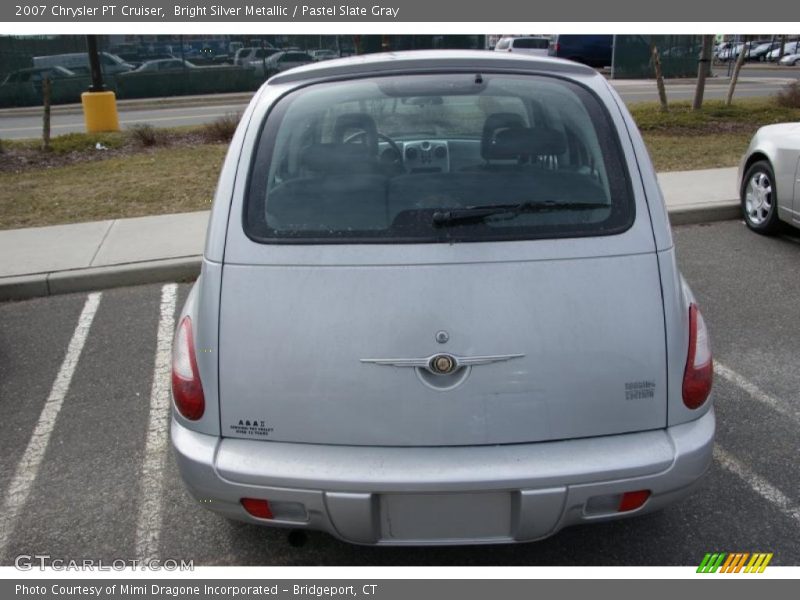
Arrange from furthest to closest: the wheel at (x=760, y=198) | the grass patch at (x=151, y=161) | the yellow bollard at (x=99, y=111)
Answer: the yellow bollard at (x=99, y=111) < the grass patch at (x=151, y=161) < the wheel at (x=760, y=198)

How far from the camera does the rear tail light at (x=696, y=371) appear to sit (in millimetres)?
2410

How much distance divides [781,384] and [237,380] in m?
3.13

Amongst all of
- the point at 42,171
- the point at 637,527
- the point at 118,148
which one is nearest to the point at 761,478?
the point at 637,527

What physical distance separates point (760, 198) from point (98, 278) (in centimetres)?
578

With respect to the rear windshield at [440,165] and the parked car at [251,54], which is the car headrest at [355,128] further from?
the parked car at [251,54]

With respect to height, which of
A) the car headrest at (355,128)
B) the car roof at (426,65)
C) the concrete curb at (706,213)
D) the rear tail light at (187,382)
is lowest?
the concrete curb at (706,213)

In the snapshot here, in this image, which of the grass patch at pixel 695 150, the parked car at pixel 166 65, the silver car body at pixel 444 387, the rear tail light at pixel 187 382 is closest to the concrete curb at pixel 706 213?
the grass patch at pixel 695 150

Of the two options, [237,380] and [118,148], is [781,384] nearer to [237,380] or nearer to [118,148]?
[237,380]

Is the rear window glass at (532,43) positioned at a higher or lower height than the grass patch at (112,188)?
lower

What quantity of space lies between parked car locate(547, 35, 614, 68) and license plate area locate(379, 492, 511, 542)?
3304 centimetres

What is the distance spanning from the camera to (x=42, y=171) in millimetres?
10594

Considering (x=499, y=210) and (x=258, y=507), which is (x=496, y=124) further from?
(x=258, y=507)

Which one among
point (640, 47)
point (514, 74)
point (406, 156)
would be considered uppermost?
point (514, 74)

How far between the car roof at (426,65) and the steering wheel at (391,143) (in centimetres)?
22
